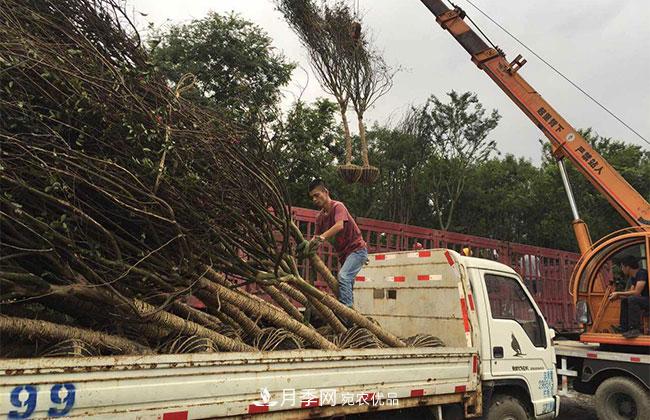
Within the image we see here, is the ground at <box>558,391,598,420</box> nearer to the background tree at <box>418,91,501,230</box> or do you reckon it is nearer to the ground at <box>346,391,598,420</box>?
the ground at <box>346,391,598,420</box>

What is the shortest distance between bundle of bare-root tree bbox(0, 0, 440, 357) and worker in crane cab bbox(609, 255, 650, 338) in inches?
193

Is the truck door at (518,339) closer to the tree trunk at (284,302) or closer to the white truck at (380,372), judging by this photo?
the white truck at (380,372)

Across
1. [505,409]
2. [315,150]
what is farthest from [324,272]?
[315,150]

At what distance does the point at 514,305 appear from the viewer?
15.8 feet

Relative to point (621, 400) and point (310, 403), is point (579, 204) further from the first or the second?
point (310, 403)

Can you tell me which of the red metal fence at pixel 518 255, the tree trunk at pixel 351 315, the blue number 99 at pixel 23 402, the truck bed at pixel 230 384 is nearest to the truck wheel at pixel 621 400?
the red metal fence at pixel 518 255

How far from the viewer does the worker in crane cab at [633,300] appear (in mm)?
6641

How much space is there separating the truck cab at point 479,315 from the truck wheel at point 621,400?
6.64 feet

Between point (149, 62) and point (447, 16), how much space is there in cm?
749

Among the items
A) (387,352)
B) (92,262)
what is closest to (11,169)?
(92,262)

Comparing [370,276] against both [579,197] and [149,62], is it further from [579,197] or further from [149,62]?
[579,197]

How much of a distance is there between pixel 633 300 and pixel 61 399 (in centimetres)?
673

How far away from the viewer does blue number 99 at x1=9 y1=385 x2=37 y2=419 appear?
2162 millimetres

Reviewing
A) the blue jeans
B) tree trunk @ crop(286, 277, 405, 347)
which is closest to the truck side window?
tree trunk @ crop(286, 277, 405, 347)
